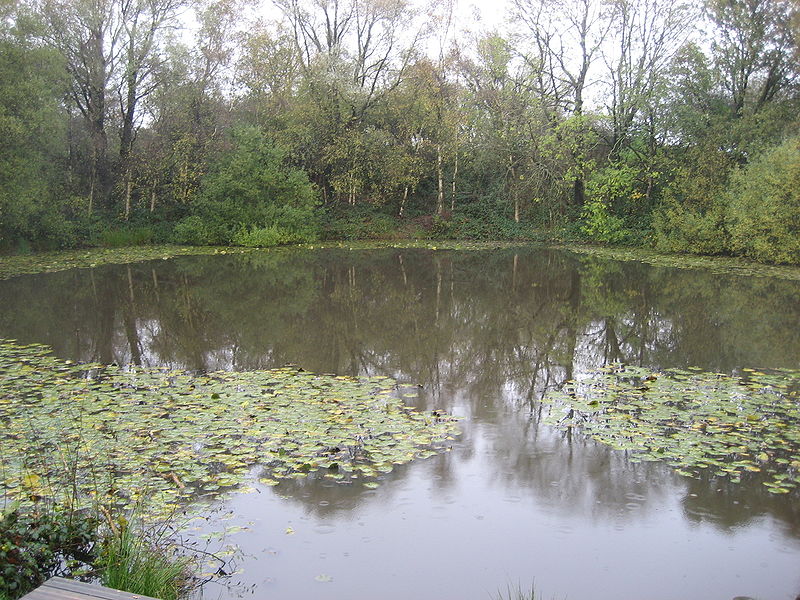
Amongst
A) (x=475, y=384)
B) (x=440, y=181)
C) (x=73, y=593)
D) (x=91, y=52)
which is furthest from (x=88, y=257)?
(x=73, y=593)

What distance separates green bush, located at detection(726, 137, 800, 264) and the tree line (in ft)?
1.43

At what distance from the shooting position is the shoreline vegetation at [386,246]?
18906 mm

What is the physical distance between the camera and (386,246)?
87.4ft

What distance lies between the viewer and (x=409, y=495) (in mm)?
5520

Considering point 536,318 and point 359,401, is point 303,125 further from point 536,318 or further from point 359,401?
point 359,401

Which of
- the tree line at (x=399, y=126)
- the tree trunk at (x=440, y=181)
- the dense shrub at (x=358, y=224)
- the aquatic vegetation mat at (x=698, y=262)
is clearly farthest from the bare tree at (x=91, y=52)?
the aquatic vegetation mat at (x=698, y=262)

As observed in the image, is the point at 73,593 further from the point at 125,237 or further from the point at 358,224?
the point at 358,224

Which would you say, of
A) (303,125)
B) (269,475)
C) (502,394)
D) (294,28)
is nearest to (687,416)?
(502,394)

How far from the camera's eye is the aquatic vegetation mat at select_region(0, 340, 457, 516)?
543 centimetres

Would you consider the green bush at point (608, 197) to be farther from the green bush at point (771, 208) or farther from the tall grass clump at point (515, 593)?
the tall grass clump at point (515, 593)

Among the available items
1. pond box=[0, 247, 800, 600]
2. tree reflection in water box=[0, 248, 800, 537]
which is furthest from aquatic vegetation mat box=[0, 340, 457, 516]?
tree reflection in water box=[0, 248, 800, 537]

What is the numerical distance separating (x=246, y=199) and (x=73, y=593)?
24.3 metres

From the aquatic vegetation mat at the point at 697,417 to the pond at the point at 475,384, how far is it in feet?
0.64

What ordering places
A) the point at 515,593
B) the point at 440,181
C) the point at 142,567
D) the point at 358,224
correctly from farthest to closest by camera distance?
the point at 440,181
the point at 358,224
the point at 515,593
the point at 142,567
